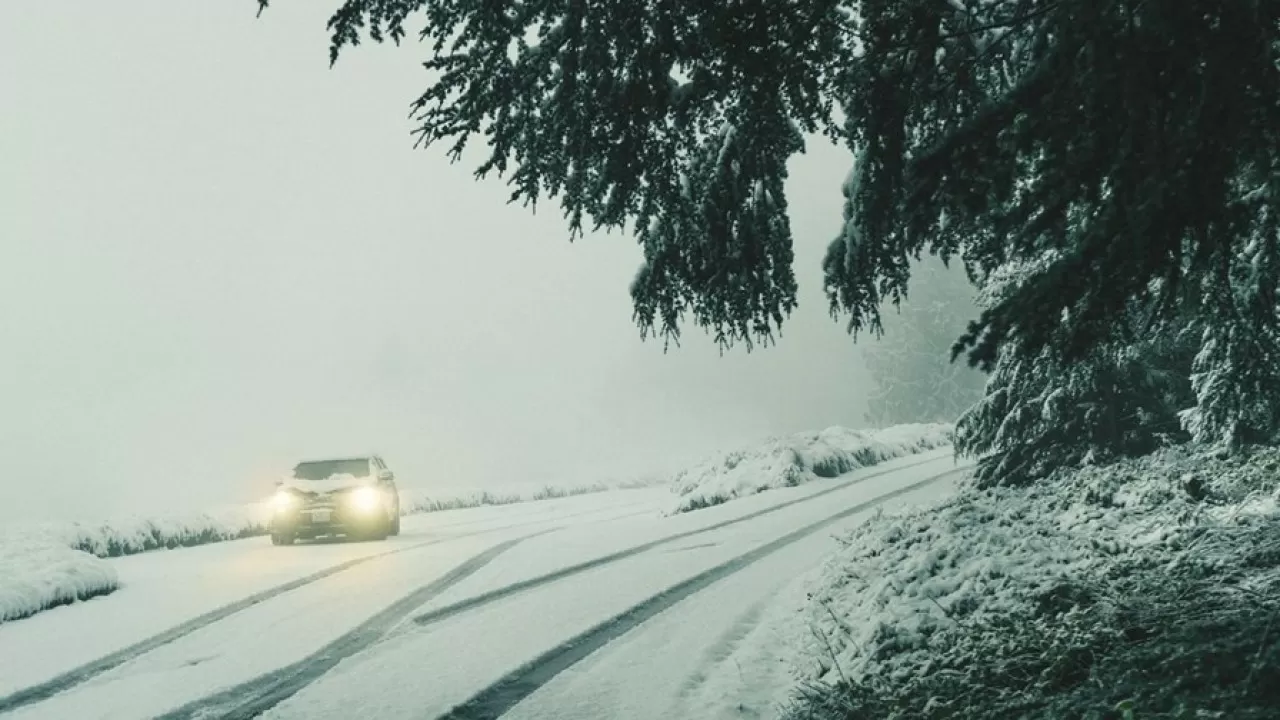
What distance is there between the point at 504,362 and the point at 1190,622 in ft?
507

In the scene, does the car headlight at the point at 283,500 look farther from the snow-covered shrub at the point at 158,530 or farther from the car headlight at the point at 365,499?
the snow-covered shrub at the point at 158,530

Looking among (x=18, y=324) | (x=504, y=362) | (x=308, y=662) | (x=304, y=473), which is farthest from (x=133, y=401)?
(x=308, y=662)

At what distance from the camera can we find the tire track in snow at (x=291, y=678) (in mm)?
5723

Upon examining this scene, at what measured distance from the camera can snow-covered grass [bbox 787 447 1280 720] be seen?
12.2 feet

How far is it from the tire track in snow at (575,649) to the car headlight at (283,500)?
878 centimetres

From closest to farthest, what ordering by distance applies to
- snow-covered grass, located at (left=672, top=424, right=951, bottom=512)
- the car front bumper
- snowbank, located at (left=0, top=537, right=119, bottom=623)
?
snowbank, located at (left=0, top=537, right=119, bottom=623) → the car front bumper → snow-covered grass, located at (left=672, top=424, right=951, bottom=512)

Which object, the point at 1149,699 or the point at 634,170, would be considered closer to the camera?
the point at 1149,699

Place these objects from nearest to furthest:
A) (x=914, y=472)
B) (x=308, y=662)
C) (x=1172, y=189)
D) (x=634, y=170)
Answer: (x=1172, y=189) → (x=634, y=170) → (x=308, y=662) → (x=914, y=472)

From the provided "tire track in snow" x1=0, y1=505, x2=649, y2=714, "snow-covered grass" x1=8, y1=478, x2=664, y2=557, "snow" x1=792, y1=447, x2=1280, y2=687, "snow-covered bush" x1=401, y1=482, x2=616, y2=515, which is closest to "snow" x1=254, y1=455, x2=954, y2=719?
"snow" x1=792, y1=447, x2=1280, y2=687

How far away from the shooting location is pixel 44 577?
1054 centimetres

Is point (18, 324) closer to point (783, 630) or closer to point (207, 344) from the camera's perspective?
point (207, 344)

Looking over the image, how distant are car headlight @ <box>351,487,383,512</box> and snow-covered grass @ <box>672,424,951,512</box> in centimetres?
646

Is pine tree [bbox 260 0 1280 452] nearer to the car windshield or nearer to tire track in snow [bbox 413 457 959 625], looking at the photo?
tire track in snow [bbox 413 457 959 625]

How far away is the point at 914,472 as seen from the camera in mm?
21891
